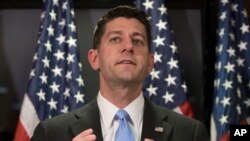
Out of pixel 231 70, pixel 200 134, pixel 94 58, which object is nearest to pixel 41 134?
pixel 94 58

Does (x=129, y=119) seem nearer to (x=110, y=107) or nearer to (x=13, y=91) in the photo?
(x=110, y=107)

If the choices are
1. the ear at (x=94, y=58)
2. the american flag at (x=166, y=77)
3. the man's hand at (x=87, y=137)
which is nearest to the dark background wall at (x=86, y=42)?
the american flag at (x=166, y=77)

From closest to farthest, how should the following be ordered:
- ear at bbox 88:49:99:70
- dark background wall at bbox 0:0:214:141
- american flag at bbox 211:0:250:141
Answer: ear at bbox 88:49:99:70 → american flag at bbox 211:0:250:141 → dark background wall at bbox 0:0:214:141

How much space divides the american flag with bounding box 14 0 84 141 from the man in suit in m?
1.27

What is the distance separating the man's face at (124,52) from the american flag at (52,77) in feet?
4.11

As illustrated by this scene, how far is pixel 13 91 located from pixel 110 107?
1851 millimetres

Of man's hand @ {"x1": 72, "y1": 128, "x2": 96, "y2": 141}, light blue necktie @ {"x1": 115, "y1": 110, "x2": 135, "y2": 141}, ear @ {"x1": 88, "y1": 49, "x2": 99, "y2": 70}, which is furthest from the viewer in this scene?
ear @ {"x1": 88, "y1": 49, "x2": 99, "y2": 70}

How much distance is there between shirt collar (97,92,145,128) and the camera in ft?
5.92

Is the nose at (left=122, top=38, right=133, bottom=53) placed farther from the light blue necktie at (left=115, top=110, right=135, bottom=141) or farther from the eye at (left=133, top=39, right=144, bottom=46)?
the light blue necktie at (left=115, top=110, right=135, bottom=141)

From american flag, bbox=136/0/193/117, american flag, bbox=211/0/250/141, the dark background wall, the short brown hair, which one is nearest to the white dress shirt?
the short brown hair

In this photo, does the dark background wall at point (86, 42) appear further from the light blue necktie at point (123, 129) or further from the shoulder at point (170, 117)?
the light blue necktie at point (123, 129)

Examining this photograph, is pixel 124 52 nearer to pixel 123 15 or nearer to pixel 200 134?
pixel 123 15

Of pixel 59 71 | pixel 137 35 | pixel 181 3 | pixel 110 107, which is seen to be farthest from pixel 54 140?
pixel 181 3

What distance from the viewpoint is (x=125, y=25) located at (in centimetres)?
187
